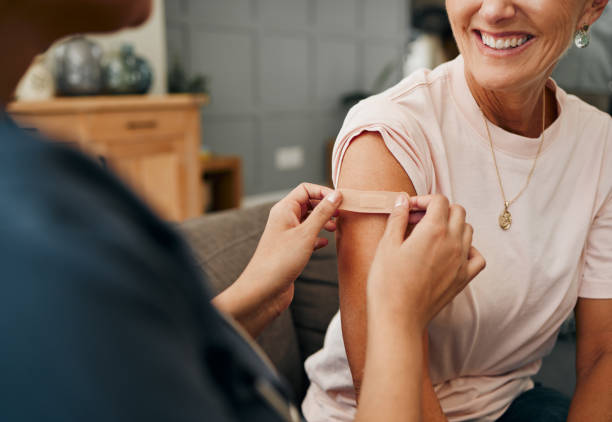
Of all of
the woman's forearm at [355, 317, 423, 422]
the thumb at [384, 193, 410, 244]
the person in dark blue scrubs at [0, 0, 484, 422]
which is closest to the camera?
the person in dark blue scrubs at [0, 0, 484, 422]

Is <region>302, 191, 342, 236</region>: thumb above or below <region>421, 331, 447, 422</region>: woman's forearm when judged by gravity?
above

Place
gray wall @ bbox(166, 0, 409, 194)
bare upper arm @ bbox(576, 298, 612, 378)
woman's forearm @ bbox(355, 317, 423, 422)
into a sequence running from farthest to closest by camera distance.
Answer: gray wall @ bbox(166, 0, 409, 194), bare upper arm @ bbox(576, 298, 612, 378), woman's forearm @ bbox(355, 317, 423, 422)

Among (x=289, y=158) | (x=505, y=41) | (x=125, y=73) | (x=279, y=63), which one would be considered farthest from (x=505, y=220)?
(x=289, y=158)

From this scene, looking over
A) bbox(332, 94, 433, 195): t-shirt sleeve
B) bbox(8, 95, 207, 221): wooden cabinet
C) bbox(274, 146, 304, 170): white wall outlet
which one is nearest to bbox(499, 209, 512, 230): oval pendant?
bbox(332, 94, 433, 195): t-shirt sleeve

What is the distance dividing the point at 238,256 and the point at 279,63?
4.50 m

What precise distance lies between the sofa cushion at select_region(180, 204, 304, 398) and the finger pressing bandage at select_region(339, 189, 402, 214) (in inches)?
18.0

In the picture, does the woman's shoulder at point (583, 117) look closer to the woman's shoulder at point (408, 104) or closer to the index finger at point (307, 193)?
the woman's shoulder at point (408, 104)

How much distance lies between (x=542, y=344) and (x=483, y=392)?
158 millimetres

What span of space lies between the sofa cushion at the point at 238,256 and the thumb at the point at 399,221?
1.79ft

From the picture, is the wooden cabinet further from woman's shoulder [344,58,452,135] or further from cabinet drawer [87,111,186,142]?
woman's shoulder [344,58,452,135]

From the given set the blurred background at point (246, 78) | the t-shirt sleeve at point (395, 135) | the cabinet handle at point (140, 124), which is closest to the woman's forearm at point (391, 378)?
the t-shirt sleeve at point (395, 135)

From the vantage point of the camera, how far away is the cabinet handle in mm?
3451

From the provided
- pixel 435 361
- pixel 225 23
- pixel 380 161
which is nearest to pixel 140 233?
pixel 380 161

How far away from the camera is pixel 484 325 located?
103cm
